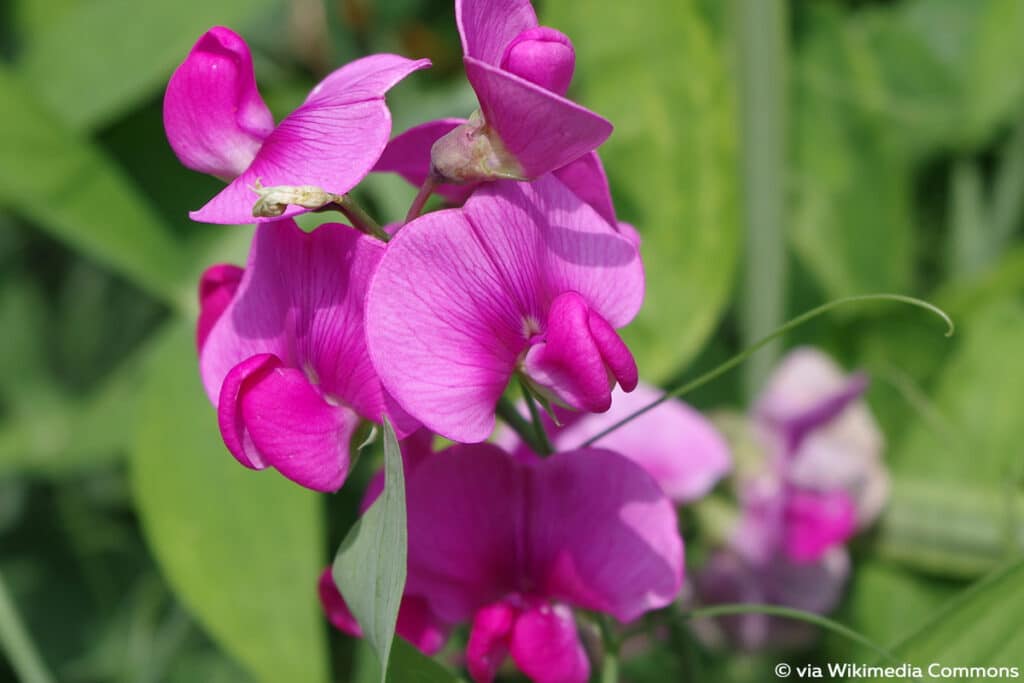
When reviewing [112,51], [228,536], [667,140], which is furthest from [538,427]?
[112,51]

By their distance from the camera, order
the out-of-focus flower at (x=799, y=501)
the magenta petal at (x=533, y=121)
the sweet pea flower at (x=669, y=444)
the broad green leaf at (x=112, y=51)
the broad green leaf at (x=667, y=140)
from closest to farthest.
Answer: the magenta petal at (x=533, y=121)
the sweet pea flower at (x=669, y=444)
the out-of-focus flower at (x=799, y=501)
the broad green leaf at (x=667, y=140)
the broad green leaf at (x=112, y=51)

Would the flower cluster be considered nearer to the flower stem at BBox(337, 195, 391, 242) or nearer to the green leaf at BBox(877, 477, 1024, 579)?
the flower stem at BBox(337, 195, 391, 242)

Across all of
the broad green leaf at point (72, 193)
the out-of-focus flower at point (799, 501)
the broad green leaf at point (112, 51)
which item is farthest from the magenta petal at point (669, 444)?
the broad green leaf at point (112, 51)

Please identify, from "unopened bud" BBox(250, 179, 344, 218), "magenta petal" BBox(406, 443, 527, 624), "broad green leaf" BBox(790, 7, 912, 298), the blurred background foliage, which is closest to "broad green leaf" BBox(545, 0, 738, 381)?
the blurred background foliage

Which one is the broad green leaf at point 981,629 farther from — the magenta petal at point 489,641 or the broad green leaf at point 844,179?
the broad green leaf at point 844,179

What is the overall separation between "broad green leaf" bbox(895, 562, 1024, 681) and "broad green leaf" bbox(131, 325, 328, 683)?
0.45 meters

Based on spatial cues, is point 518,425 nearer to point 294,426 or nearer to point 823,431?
point 294,426

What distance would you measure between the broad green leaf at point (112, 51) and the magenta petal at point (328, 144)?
641 millimetres

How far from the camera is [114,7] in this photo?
3.67 feet

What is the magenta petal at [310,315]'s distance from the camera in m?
0.42

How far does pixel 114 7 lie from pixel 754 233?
67 cm

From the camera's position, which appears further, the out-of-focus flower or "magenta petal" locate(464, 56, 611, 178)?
the out-of-focus flower

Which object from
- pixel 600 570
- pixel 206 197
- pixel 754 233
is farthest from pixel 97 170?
pixel 600 570

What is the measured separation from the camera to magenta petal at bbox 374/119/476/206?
0.46 meters
